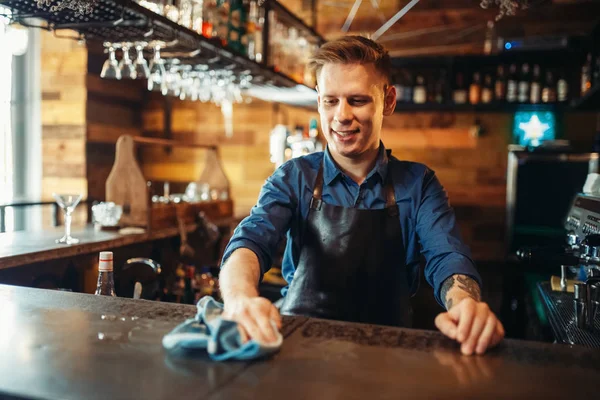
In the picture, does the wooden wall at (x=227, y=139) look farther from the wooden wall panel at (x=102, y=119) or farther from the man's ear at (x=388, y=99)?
the man's ear at (x=388, y=99)

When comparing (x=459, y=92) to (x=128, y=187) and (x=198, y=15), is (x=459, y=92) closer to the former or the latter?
(x=198, y=15)

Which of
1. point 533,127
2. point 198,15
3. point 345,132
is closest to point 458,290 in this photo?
point 345,132

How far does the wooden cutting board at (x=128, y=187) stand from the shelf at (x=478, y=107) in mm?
2304

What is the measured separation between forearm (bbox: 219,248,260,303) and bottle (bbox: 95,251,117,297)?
36 centimetres

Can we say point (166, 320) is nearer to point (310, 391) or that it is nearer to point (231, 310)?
point (231, 310)

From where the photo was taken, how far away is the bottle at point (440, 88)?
15.4 ft

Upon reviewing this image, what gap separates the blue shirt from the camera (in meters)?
1.69

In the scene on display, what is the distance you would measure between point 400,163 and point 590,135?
3.29 m

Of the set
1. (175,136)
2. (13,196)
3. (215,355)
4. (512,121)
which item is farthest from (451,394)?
(175,136)

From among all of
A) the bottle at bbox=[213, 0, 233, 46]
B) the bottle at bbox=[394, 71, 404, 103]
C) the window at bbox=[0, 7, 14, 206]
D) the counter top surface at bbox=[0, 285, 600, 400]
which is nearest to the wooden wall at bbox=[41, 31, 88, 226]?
the window at bbox=[0, 7, 14, 206]

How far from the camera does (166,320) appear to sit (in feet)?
4.00

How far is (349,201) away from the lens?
186 centimetres

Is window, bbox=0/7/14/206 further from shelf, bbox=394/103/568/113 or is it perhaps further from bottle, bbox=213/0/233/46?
shelf, bbox=394/103/568/113

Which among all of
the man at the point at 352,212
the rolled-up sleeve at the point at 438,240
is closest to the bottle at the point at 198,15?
the man at the point at 352,212
